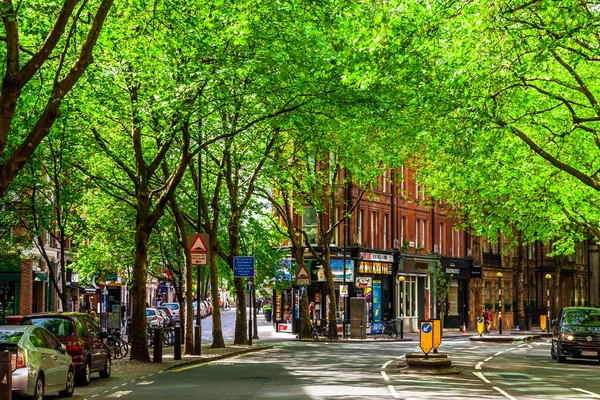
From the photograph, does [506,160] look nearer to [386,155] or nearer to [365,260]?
[386,155]

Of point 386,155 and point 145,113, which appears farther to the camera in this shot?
point 386,155

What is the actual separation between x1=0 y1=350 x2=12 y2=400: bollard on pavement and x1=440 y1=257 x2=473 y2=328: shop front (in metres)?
Result: 58.7

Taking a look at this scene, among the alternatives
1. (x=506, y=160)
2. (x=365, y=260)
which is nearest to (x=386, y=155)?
(x=506, y=160)

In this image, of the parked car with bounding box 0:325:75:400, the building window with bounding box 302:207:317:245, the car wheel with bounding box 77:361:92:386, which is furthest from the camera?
the building window with bounding box 302:207:317:245

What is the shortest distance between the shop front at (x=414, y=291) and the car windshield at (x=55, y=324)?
42806 millimetres

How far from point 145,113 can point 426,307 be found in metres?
45.0

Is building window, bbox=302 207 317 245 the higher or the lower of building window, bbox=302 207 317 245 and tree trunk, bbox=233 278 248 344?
the higher

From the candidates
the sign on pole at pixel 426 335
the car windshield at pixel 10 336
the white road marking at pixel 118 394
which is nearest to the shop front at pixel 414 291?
the sign on pole at pixel 426 335

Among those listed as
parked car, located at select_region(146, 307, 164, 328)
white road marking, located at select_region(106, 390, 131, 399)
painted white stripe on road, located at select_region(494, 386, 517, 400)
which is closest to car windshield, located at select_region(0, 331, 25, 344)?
white road marking, located at select_region(106, 390, 131, 399)

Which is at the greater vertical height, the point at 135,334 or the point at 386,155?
the point at 386,155

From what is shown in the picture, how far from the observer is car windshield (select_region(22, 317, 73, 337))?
22.5 metres

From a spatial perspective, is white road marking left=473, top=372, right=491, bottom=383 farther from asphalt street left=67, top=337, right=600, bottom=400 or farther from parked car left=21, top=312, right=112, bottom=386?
parked car left=21, top=312, right=112, bottom=386

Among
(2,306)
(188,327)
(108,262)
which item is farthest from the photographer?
(2,306)

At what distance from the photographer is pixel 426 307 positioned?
229 ft
